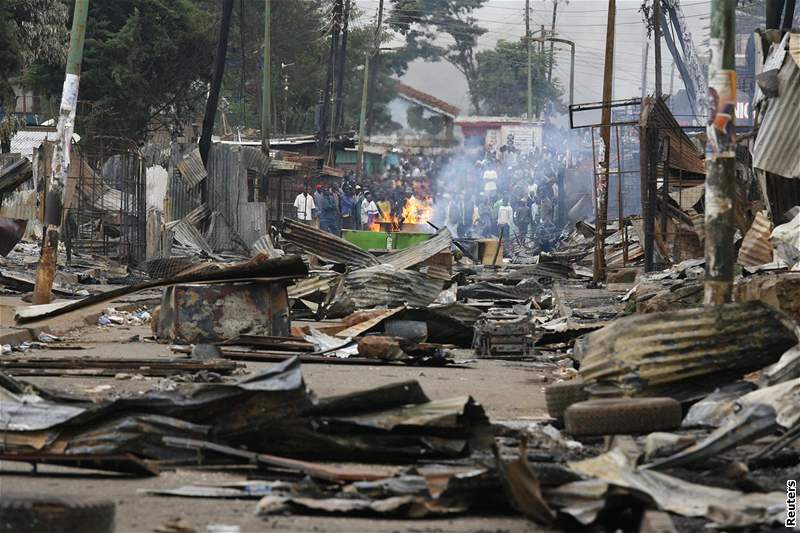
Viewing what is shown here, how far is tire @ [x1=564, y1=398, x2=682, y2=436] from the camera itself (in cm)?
736

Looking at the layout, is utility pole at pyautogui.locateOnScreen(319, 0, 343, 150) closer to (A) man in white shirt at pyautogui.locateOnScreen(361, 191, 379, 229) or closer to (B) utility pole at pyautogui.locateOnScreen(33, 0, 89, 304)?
(A) man in white shirt at pyautogui.locateOnScreen(361, 191, 379, 229)

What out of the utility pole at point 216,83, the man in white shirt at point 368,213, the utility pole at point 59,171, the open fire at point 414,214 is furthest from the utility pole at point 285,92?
the utility pole at point 59,171

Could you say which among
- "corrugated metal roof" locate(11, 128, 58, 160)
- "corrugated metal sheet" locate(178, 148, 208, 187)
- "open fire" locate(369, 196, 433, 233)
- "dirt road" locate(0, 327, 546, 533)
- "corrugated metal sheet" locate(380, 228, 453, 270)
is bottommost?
"open fire" locate(369, 196, 433, 233)

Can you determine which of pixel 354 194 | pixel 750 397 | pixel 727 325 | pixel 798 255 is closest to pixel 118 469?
pixel 750 397

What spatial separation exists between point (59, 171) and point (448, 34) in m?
83.7

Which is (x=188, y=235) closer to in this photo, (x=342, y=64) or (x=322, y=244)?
(x=322, y=244)

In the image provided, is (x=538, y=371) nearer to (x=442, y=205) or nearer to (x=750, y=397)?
(x=750, y=397)

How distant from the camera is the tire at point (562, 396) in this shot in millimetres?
8305

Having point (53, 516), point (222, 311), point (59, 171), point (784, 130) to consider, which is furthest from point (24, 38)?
point (53, 516)

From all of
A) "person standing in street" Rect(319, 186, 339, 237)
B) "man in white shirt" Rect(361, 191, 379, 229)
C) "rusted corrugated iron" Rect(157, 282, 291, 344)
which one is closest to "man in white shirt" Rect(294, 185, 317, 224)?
"person standing in street" Rect(319, 186, 339, 237)

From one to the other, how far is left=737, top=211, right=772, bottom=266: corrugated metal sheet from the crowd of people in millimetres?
22689

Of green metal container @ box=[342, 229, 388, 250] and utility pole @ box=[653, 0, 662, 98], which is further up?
utility pole @ box=[653, 0, 662, 98]

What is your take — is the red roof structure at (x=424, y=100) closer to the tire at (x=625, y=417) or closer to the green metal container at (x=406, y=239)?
the green metal container at (x=406, y=239)

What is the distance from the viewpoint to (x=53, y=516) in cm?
475
